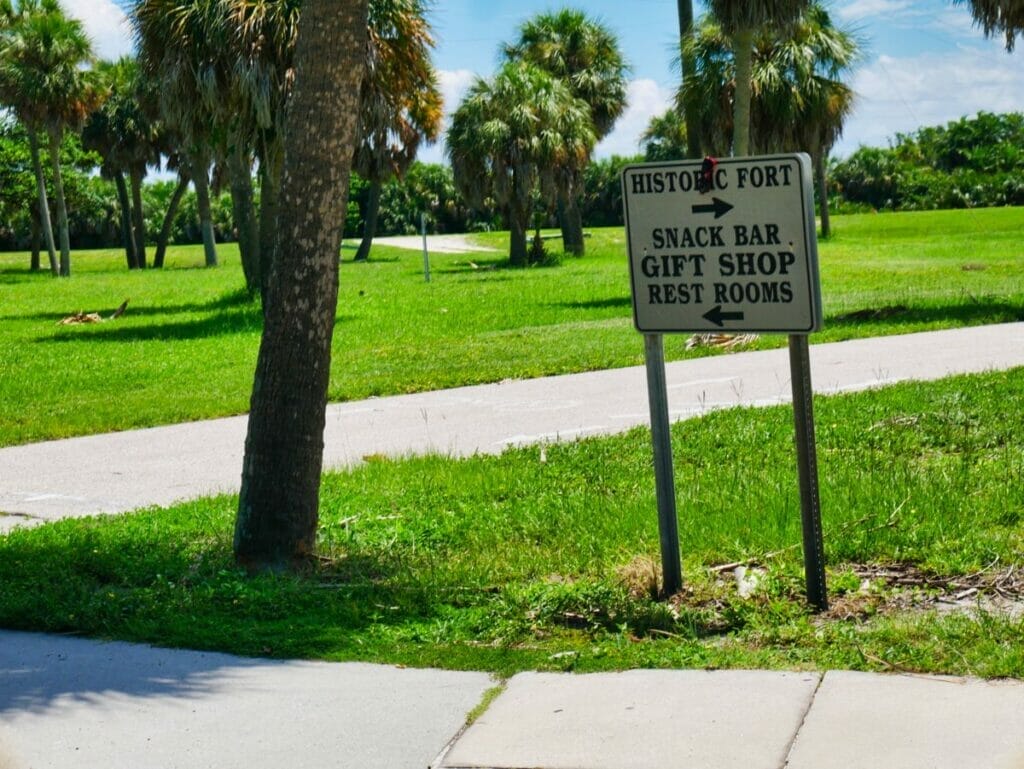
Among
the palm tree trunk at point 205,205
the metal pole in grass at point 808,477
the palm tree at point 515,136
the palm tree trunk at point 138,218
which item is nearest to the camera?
the metal pole in grass at point 808,477

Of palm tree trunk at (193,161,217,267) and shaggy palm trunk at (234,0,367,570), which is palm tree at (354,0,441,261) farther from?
palm tree trunk at (193,161,217,267)

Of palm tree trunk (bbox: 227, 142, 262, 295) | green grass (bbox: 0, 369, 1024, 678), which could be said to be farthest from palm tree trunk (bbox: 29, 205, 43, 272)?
green grass (bbox: 0, 369, 1024, 678)

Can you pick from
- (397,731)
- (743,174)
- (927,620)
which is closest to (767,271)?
(743,174)

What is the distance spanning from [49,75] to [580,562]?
41.0 meters

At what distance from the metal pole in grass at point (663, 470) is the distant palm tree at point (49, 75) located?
135 feet

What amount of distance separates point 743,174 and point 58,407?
10528 mm

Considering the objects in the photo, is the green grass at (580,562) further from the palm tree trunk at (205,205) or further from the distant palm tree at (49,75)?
the palm tree trunk at (205,205)

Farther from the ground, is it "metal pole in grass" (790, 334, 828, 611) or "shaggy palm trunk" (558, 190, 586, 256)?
"shaggy palm trunk" (558, 190, 586, 256)

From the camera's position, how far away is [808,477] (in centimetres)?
560

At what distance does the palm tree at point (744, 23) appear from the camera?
18.5 meters

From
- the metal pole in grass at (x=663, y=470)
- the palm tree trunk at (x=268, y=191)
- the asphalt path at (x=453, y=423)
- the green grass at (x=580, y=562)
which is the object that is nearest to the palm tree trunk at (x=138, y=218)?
the palm tree trunk at (x=268, y=191)

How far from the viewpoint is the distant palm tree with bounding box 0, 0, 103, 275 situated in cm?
4353

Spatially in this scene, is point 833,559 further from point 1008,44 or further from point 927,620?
point 1008,44

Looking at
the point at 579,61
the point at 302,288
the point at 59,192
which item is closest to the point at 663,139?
the point at 579,61
